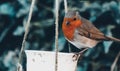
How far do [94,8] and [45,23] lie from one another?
43 centimetres

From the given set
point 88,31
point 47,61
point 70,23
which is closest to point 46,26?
point 88,31

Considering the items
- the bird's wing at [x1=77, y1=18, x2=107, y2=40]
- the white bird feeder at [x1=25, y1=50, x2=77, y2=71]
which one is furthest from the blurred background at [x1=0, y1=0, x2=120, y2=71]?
the white bird feeder at [x1=25, y1=50, x2=77, y2=71]

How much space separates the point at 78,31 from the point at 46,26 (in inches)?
31.0

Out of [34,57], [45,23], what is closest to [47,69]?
[34,57]

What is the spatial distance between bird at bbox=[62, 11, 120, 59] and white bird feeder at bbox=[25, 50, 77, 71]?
0.39 m

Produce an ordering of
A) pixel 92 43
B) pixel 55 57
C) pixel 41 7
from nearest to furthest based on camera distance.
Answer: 1. pixel 55 57
2. pixel 92 43
3. pixel 41 7

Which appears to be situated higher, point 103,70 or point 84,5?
point 84,5

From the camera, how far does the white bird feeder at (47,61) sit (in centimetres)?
340

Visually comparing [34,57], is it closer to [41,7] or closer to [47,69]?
[47,69]

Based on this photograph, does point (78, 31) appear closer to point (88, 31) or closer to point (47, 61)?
point (88, 31)

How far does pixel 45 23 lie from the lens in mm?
4719

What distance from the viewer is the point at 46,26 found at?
4.73 metres

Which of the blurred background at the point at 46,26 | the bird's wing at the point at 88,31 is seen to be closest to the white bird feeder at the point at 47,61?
the bird's wing at the point at 88,31

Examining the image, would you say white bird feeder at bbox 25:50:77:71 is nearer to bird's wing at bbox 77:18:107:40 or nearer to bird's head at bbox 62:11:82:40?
bird's head at bbox 62:11:82:40
